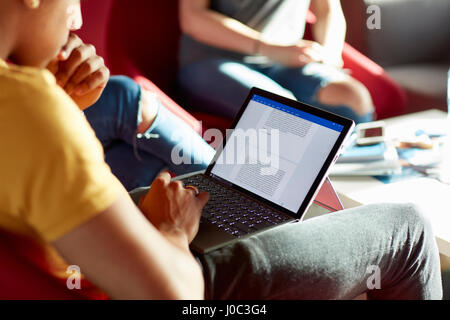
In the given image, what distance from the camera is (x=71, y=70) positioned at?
1023 mm

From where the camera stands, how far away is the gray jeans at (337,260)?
739 millimetres

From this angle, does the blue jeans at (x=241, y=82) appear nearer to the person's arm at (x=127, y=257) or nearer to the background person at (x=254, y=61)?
the background person at (x=254, y=61)

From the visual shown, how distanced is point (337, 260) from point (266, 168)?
293 millimetres

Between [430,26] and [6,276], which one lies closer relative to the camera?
[6,276]

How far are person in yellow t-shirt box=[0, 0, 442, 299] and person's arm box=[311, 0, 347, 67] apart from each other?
1.40 metres

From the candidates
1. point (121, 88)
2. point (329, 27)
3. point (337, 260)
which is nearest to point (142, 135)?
point (121, 88)

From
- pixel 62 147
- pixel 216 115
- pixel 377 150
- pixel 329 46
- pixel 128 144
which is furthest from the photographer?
pixel 329 46

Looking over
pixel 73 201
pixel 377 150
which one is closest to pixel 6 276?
pixel 73 201

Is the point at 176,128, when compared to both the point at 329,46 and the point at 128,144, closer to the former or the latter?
the point at 128,144

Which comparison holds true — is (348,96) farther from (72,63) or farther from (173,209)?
(173,209)

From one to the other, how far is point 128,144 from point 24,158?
860 millimetres

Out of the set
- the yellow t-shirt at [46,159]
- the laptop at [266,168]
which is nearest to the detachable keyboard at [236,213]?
the laptop at [266,168]

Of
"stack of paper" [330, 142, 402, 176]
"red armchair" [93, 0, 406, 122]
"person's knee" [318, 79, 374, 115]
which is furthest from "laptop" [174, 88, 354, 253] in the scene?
"red armchair" [93, 0, 406, 122]

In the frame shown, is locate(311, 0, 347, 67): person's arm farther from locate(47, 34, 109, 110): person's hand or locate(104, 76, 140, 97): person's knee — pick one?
locate(47, 34, 109, 110): person's hand
